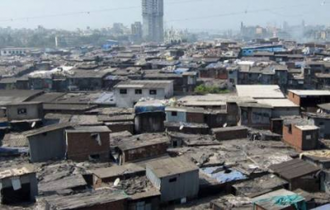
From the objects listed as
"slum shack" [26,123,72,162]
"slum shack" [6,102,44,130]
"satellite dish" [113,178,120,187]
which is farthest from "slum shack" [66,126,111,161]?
"slum shack" [6,102,44,130]

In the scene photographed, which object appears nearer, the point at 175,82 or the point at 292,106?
the point at 292,106

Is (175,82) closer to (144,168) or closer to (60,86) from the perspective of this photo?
(60,86)

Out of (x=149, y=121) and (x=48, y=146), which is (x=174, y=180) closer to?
(x=48, y=146)

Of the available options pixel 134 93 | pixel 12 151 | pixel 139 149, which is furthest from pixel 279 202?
pixel 134 93

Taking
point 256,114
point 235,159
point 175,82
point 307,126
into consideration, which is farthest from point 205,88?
point 235,159

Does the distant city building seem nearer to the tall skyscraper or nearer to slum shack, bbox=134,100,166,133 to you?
the tall skyscraper
